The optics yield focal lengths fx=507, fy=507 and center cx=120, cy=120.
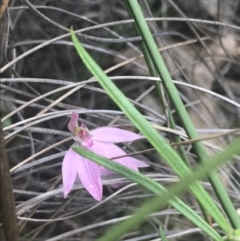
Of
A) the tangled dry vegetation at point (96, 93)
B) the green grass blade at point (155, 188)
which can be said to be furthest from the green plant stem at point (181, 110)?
the tangled dry vegetation at point (96, 93)

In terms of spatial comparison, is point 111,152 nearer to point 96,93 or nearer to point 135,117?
point 135,117

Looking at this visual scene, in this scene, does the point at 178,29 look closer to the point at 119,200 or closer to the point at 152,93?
the point at 152,93

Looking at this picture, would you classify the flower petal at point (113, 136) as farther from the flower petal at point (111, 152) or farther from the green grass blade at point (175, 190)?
the green grass blade at point (175, 190)

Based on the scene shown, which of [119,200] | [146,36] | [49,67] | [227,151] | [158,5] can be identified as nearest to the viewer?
[227,151]

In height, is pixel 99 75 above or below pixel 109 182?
above

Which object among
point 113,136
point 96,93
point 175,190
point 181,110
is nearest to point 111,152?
point 113,136

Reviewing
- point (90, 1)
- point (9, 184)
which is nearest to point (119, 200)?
point (9, 184)

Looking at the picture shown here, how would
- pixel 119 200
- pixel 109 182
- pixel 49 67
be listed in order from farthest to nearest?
pixel 49 67
pixel 119 200
pixel 109 182

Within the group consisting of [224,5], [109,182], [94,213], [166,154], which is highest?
[224,5]
